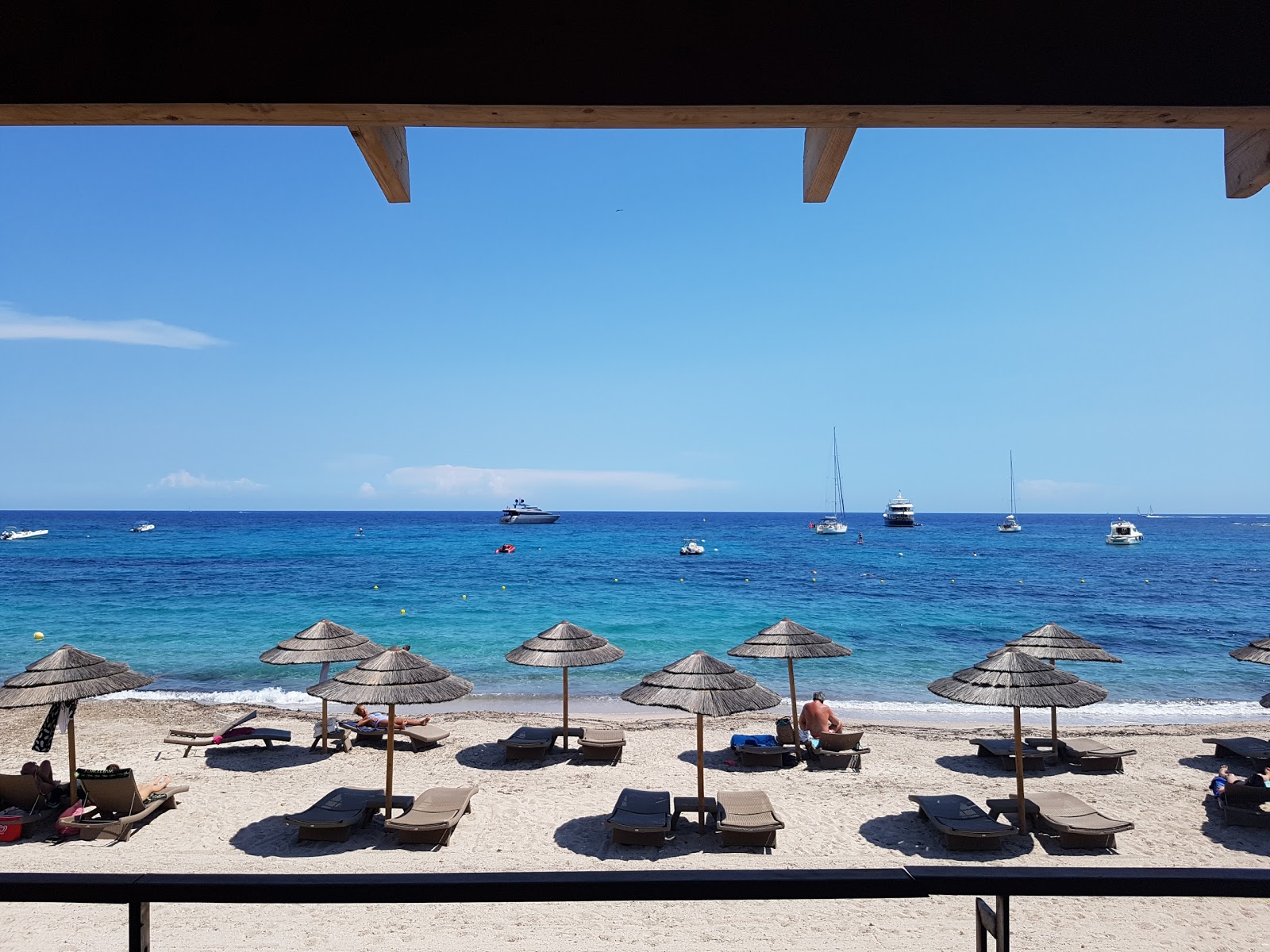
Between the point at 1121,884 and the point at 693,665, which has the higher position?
the point at 1121,884

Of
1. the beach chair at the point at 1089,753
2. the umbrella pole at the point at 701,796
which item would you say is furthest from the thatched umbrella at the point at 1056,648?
the umbrella pole at the point at 701,796

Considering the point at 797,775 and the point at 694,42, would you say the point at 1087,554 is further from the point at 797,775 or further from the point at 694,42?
the point at 694,42

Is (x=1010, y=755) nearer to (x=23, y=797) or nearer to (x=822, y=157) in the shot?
(x=822, y=157)

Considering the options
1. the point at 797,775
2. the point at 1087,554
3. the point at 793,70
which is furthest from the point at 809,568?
the point at 793,70

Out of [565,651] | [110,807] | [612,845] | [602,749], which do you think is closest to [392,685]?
[612,845]

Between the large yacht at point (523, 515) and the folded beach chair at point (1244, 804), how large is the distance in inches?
3859

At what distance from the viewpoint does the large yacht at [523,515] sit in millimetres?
105125

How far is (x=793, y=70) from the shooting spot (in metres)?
1.73

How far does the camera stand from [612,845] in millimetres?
8867

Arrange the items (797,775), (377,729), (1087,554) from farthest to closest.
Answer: (1087,554), (377,729), (797,775)

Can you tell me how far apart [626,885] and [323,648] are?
12.1 m

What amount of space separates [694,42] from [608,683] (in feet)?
62.0

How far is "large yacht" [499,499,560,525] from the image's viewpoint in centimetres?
10512

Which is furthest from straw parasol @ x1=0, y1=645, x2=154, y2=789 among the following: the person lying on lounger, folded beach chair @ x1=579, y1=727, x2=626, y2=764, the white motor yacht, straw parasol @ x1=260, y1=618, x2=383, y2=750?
the white motor yacht
